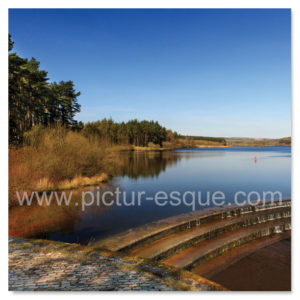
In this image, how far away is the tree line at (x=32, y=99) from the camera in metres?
10.5

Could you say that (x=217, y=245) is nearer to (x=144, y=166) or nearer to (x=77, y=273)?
(x=77, y=273)

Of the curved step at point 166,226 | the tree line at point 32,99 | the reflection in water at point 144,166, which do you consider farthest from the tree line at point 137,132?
the curved step at point 166,226

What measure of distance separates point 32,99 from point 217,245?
17999 mm

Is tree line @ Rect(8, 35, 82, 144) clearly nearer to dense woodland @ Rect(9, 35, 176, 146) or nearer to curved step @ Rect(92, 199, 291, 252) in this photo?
dense woodland @ Rect(9, 35, 176, 146)

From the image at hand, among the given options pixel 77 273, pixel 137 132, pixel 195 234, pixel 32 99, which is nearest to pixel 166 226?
pixel 195 234

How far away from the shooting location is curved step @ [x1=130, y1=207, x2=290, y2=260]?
5594 mm

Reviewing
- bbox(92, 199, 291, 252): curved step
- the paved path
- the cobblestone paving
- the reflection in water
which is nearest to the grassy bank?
the reflection in water

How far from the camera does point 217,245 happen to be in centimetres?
618

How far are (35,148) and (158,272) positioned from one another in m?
9.55

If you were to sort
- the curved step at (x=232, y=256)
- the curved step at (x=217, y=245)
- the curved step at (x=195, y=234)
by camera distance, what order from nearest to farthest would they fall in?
the curved step at (x=232, y=256)
the curved step at (x=217, y=245)
the curved step at (x=195, y=234)

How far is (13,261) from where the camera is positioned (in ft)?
12.5

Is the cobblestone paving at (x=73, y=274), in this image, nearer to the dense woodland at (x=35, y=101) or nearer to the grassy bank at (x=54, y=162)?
the grassy bank at (x=54, y=162)
